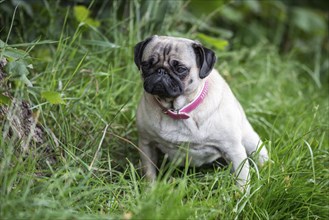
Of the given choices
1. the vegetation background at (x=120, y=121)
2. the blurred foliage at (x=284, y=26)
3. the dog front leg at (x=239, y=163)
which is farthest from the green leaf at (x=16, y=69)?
the blurred foliage at (x=284, y=26)

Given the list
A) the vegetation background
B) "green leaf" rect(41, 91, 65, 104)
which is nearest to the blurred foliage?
the vegetation background

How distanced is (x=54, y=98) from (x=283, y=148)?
1531mm

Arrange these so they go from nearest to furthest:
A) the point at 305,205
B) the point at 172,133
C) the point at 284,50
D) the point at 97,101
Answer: the point at 305,205
the point at 172,133
the point at 97,101
the point at 284,50

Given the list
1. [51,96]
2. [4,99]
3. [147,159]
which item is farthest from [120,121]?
[4,99]

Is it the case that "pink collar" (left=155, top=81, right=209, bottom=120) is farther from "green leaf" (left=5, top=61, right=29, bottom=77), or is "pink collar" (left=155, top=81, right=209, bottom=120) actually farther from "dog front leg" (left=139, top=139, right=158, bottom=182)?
"green leaf" (left=5, top=61, right=29, bottom=77)

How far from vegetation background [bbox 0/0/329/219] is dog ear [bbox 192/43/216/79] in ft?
1.91

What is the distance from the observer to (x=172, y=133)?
3186mm

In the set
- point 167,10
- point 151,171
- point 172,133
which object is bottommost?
point 151,171

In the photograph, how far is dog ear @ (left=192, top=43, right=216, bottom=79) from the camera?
9.87 ft

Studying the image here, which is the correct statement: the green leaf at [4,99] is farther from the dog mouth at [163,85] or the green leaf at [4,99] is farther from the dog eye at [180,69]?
the dog eye at [180,69]

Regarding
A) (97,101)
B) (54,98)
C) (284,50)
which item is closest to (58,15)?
(97,101)

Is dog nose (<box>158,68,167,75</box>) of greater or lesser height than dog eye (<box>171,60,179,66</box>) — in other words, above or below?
below

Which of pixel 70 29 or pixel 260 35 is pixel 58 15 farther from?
pixel 260 35

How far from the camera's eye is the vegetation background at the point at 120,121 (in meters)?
2.51
